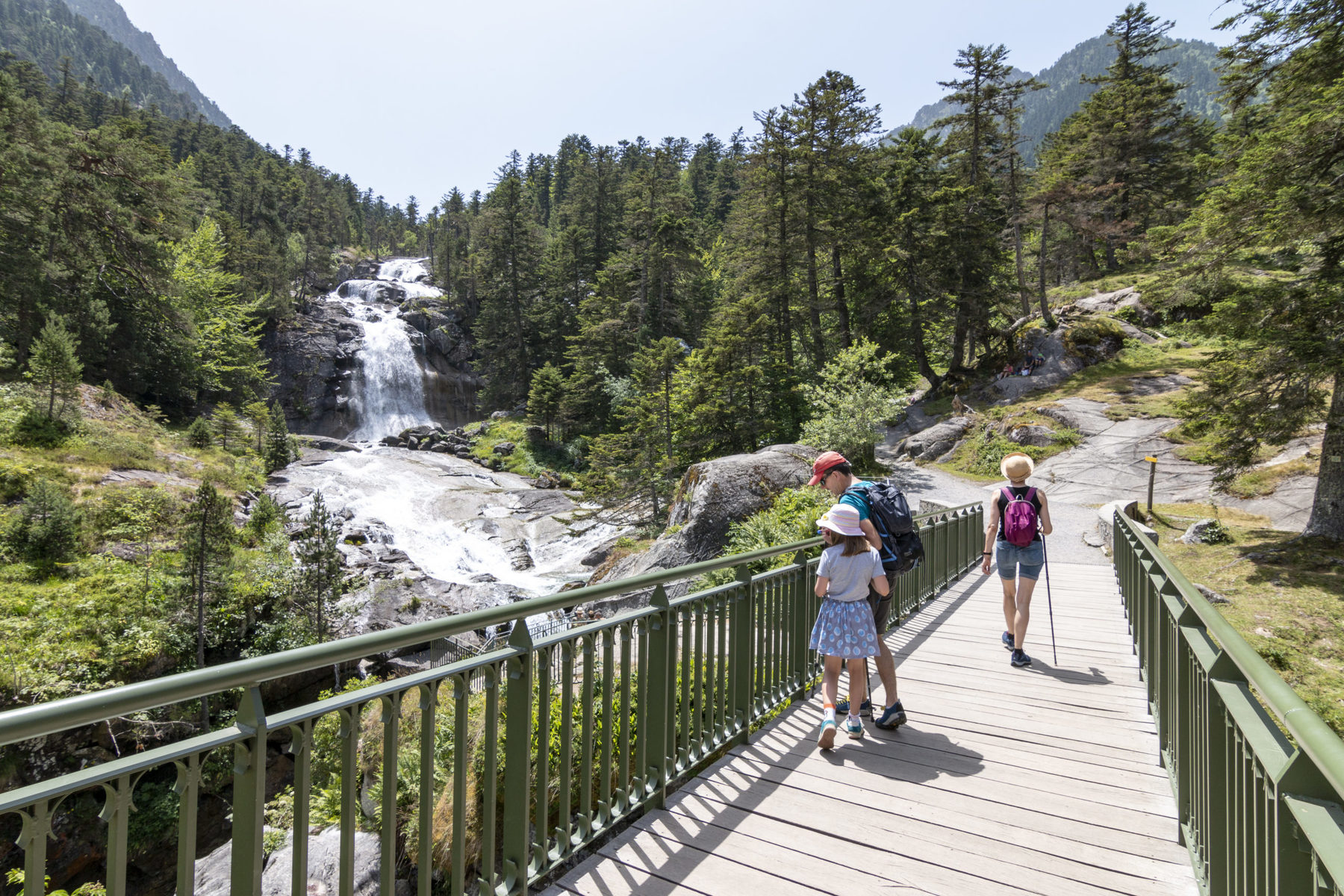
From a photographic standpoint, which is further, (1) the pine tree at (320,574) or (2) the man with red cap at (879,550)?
(1) the pine tree at (320,574)

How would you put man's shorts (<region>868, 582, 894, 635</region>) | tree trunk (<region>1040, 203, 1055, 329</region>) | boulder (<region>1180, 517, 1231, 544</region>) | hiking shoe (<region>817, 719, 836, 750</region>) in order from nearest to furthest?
hiking shoe (<region>817, 719, 836, 750</region>)
man's shorts (<region>868, 582, 894, 635</region>)
boulder (<region>1180, 517, 1231, 544</region>)
tree trunk (<region>1040, 203, 1055, 329</region>)

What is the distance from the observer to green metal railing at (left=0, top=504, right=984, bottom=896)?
60.2 inches

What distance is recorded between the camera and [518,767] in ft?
8.93

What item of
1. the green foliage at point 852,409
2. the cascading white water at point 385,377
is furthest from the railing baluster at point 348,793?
the cascading white water at point 385,377

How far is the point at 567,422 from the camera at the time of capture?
3759 centimetres

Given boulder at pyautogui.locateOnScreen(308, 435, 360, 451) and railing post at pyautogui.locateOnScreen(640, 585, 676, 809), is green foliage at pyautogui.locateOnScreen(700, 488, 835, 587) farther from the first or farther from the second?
boulder at pyautogui.locateOnScreen(308, 435, 360, 451)

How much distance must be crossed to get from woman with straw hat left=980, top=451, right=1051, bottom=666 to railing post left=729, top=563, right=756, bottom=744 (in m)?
2.86

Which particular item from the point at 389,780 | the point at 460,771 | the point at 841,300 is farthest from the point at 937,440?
the point at 389,780

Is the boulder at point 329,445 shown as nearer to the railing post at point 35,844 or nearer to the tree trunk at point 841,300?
the tree trunk at point 841,300

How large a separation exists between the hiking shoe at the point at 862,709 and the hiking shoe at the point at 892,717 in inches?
7.4

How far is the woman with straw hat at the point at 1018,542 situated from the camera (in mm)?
6156

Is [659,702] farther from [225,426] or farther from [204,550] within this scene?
[225,426]

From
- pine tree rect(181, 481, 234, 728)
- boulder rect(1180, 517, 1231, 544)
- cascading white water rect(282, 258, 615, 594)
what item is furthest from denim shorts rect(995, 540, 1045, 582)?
pine tree rect(181, 481, 234, 728)

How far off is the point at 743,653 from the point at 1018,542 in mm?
3372
